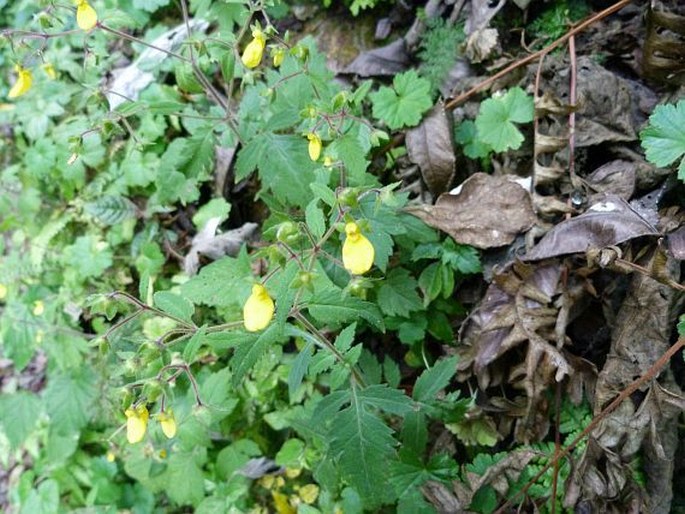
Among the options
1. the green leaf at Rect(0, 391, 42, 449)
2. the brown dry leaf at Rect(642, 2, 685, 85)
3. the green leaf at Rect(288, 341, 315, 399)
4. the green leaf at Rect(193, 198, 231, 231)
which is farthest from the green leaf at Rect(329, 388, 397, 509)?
the green leaf at Rect(0, 391, 42, 449)

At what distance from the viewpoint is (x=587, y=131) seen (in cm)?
234

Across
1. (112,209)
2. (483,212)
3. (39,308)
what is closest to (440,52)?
(483,212)

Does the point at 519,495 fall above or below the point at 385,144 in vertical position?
below

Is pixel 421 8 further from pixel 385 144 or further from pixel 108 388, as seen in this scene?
pixel 108 388

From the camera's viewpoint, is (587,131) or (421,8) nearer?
(587,131)

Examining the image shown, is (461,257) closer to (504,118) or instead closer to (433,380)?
(433,380)

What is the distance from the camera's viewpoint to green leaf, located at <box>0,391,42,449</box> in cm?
332

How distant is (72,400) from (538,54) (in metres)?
2.81

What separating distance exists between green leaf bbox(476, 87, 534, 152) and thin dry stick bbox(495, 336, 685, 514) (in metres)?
0.99

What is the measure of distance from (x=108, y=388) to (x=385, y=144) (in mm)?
1903

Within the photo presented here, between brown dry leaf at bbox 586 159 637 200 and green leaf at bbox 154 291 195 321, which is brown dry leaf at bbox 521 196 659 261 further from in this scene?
green leaf at bbox 154 291 195 321

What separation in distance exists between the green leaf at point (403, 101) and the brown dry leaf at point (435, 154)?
8 cm

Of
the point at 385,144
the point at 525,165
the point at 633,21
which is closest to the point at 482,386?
the point at 525,165

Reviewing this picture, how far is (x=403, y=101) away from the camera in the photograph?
2592 mm
